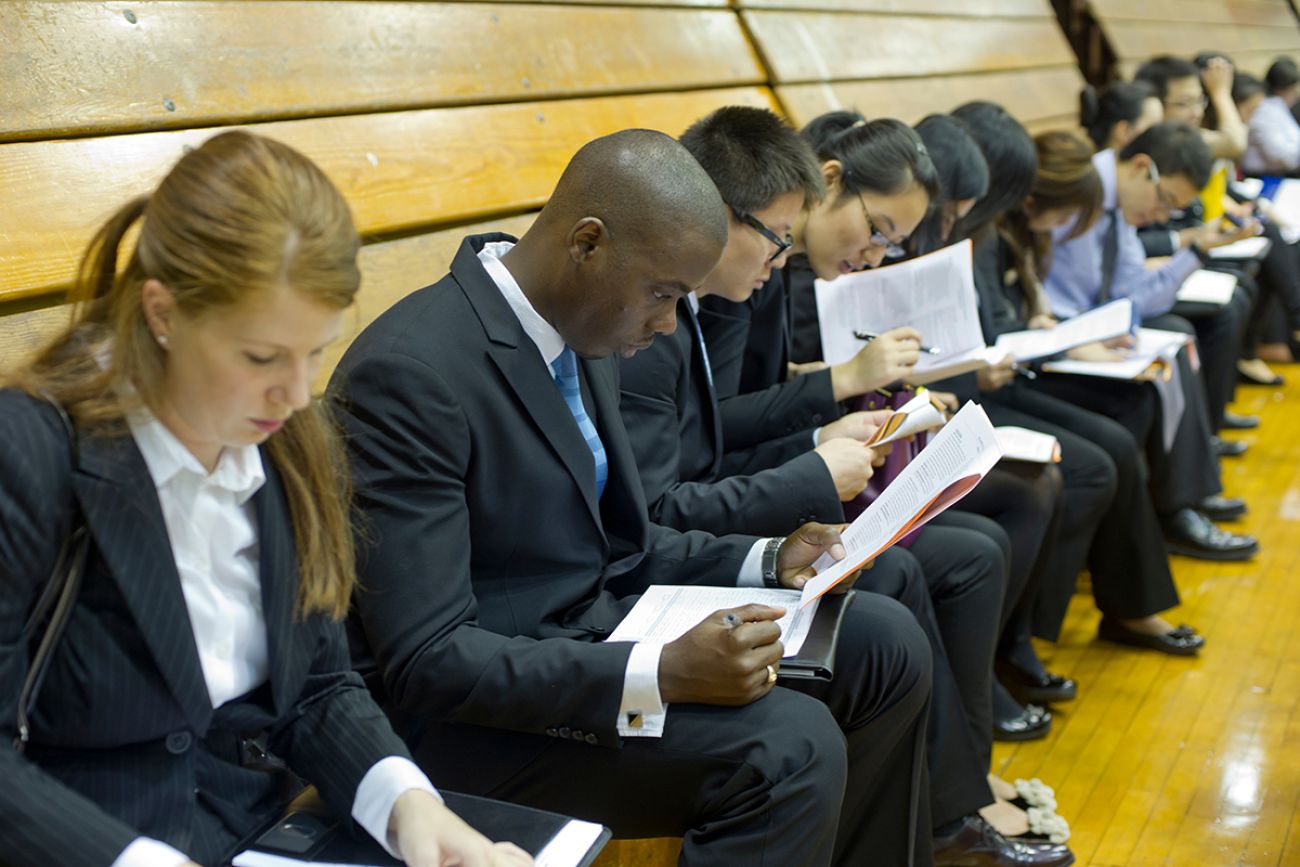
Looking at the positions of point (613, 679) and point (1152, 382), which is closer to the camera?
point (613, 679)

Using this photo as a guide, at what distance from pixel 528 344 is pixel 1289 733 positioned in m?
1.88

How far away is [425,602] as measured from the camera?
1450mm

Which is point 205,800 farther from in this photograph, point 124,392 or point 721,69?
point 721,69

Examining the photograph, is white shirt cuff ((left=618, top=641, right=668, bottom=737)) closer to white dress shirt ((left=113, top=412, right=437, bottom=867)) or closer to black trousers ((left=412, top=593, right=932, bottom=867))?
black trousers ((left=412, top=593, right=932, bottom=867))

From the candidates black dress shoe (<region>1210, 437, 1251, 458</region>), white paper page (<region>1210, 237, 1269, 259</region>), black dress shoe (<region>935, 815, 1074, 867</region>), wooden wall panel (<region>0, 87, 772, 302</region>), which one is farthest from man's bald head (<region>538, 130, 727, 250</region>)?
white paper page (<region>1210, 237, 1269, 259</region>)

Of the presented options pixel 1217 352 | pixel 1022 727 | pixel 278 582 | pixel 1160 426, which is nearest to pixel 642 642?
pixel 278 582

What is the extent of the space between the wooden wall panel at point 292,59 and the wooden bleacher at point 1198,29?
3.96 m

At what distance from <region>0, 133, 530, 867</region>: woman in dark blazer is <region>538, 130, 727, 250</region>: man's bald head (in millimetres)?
529

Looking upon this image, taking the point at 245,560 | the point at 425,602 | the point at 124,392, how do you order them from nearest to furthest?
the point at 124,392 → the point at 245,560 → the point at 425,602

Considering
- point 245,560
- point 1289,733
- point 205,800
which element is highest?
point 245,560

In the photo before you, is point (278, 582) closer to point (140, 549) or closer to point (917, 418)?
point (140, 549)

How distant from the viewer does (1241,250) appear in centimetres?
495

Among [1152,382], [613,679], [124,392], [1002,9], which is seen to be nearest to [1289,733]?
[1152,382]

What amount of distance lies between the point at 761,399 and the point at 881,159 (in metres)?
0.53
